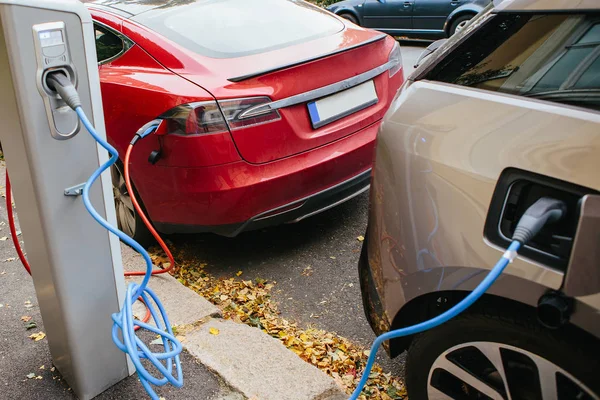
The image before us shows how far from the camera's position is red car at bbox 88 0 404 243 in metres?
3.03

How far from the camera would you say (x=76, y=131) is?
73.6 inches

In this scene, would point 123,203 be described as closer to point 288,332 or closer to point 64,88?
point 288,332

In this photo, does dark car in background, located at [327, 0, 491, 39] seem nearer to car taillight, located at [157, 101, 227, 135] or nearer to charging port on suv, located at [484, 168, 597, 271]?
car taillight, located at [157, 101, 227, 135]

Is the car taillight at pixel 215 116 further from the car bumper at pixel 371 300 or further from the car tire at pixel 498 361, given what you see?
the car tire at pixel 498 361

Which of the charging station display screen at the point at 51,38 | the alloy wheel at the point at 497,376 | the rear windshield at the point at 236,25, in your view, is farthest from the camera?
the rear windshield at the point at 236,25

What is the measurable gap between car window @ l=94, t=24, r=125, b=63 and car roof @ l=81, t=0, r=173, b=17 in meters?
0.15

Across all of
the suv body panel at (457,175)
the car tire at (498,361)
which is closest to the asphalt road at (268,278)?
the car tire at (498,361)

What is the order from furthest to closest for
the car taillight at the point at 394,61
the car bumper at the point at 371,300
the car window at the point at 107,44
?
the car taillight at the point at 394,61 → the car window at the point at 107,44 → the car bumper at the point at 371,300

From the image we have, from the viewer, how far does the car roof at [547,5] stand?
1646 millimetres

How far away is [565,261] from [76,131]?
1.47 metres

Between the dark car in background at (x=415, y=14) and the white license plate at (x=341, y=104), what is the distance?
664 centimetres

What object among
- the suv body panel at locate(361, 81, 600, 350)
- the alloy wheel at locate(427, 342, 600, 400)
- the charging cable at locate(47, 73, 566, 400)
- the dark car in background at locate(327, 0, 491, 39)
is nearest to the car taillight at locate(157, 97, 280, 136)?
the charging cable at locate(47, 73, 566, 400)

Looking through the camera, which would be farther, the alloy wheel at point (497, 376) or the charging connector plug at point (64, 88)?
the charging connector plug at point (64, 88)

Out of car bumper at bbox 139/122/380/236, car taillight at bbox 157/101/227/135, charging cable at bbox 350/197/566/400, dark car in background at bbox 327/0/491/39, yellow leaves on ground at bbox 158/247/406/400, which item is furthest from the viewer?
dark car in background at bbox 327/0/491/39
